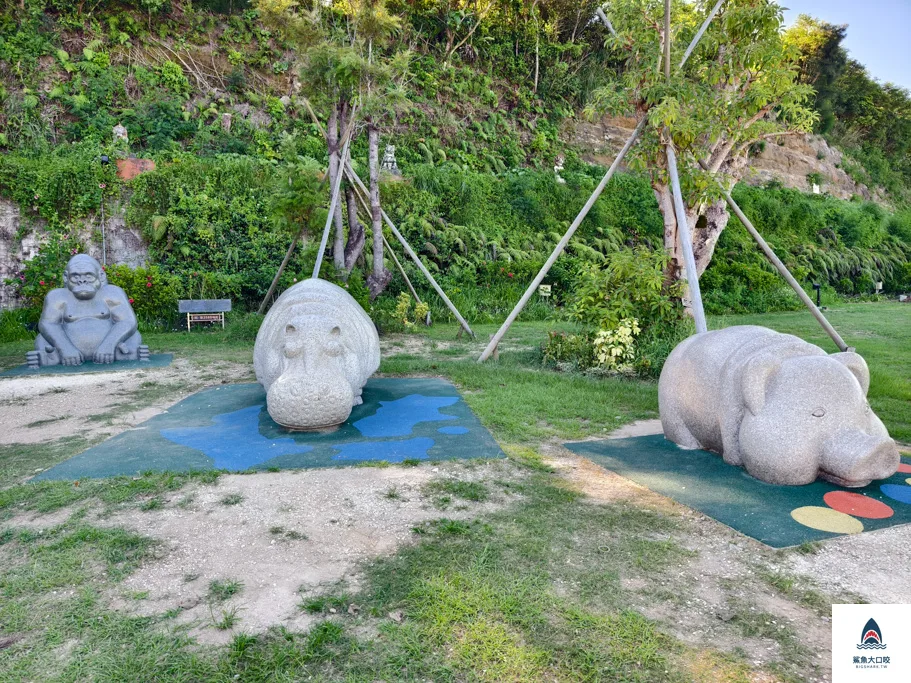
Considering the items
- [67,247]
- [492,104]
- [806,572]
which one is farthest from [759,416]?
[492,104]

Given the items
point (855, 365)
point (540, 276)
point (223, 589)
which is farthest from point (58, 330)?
point (855, 365)

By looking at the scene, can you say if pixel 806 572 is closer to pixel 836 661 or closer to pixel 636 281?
pixel 836 661

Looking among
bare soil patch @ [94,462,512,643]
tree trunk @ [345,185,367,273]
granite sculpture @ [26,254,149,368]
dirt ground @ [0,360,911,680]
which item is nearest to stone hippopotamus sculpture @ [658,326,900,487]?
dirt ground @ [0,360,911,680]

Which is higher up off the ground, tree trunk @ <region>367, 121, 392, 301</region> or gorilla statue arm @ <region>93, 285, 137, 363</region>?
tree trunk @ <region>367, 121, 392, 301</region>

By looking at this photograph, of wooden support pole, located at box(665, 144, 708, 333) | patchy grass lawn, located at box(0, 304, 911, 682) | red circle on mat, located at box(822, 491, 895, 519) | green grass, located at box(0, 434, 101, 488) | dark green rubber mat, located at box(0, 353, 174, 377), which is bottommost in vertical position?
patchy grass lawn, located at box(0, 304, 911, 682)

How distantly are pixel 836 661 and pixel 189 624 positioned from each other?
257 centimetres

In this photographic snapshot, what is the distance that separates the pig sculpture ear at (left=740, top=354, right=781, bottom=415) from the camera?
4176mm

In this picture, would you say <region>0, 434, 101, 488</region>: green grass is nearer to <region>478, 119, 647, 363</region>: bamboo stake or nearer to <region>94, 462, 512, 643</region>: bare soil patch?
<region>94, 462, 512, 643</region>: bare soil patch

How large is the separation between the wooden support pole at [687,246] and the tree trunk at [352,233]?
5764mm

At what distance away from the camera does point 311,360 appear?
546 centimetres

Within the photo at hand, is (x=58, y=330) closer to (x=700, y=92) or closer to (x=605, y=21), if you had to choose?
(x=605, y=21)

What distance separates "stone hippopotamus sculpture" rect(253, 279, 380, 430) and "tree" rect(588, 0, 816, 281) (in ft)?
14.7

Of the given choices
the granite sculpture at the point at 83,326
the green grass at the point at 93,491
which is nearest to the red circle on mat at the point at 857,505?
the green grass at the point at 93,491

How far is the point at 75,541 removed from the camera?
341cm
